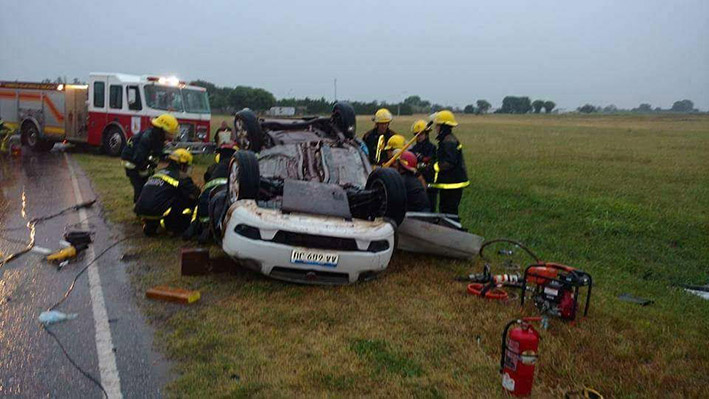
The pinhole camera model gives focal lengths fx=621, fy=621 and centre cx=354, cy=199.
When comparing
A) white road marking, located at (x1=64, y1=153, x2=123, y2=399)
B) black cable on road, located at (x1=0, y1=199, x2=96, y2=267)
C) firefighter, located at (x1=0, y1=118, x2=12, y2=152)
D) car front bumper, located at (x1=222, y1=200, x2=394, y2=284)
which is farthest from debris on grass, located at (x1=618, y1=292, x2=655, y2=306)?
firefighter, located at (x1=0, y1=118, x2=12, y2=152)

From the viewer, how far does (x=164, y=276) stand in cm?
615

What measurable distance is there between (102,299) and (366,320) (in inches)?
93.9

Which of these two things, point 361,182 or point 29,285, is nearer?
point 29,285

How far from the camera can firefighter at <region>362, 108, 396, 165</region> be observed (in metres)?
9.55

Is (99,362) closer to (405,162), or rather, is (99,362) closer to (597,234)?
(405,162)

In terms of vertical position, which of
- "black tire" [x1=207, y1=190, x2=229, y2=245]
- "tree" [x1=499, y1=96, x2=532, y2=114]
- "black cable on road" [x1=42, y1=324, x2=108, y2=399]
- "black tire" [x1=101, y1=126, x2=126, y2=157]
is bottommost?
"black cable on road" [x1=42, y1=324, x2=108, y2=399]

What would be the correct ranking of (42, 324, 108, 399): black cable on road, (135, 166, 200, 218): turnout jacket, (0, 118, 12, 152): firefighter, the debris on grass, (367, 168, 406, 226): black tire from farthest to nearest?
(0, 118, 12, 152): firefighter < (135, 166, 200, 218): turnout jacket < (367, 168, 406, 226): black tire < the debris on grass < (42, 324, 108, 399): black cable on road

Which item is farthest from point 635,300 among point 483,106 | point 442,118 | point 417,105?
point 483,106

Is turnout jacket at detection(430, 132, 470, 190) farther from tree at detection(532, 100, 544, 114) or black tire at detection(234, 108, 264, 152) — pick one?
tree at detection(532, 100, 544, 114)

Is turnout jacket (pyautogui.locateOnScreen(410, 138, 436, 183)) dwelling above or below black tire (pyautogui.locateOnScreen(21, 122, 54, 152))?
above

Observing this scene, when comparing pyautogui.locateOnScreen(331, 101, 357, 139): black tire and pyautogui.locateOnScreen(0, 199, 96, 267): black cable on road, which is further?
pyautogui.locateOnScreen(331, 101, 357, 139): black tire

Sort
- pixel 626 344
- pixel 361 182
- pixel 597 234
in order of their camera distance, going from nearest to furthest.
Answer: pixel 626 344, pixel 361 182, pixel 597 234

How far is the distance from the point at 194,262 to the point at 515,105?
93372 millimetres

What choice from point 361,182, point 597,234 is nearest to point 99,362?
point 361,182
